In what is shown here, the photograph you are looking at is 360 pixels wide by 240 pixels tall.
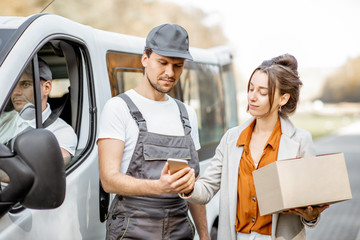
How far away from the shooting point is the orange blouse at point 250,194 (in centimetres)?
271

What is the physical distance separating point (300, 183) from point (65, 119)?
1437 mm

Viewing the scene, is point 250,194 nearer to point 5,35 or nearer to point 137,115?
point 137,115

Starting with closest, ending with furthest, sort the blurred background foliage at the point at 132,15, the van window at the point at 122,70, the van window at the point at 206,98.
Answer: the van window at the point at 122,70, the van window at the point at 206,98, the blurred background foliage at the point at 132,15

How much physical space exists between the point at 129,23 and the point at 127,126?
27.2m

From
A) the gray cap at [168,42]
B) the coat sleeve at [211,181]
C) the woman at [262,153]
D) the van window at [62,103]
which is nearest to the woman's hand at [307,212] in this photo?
the woman at [262,153]

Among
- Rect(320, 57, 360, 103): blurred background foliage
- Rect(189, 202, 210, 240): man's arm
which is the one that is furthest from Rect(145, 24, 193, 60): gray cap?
Rect(320, 57, 360, 103): blurred background foliage

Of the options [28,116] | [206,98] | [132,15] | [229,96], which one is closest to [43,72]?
[28,116]

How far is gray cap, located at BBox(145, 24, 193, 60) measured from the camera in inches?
100

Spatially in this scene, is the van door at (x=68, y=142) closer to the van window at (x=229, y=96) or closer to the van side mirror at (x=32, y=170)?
the van side mirror at (x=32, y=170)

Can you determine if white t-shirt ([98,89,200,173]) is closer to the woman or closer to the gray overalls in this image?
the gray overalls

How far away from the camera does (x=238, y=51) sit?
50312mm

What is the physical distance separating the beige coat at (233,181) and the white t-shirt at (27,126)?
0.73m

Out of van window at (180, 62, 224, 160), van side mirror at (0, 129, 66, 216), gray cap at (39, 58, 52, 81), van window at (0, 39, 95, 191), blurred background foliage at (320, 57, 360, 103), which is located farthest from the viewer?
blurred background foliage at (320, 57, 360, 103)

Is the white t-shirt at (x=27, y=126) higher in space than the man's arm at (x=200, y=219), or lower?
higher
